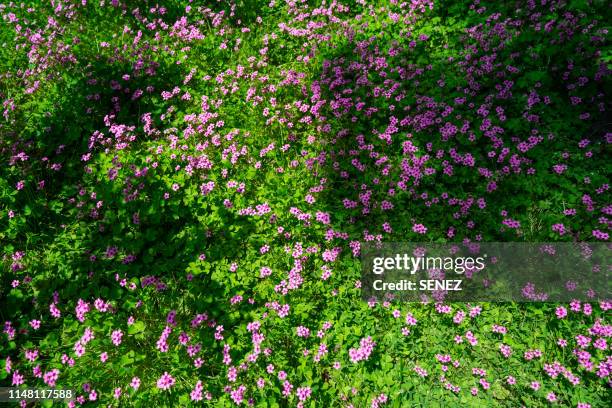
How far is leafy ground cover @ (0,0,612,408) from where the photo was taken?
346cm

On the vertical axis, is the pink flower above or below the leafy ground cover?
below

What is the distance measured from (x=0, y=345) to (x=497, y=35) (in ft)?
25.1

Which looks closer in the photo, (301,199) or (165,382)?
(165,382)

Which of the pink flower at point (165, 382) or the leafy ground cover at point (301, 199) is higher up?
the leafy ground cover at point (301, 199)

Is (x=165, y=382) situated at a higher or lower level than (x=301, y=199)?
lower

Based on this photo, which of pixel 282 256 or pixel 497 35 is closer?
pixel 282 256

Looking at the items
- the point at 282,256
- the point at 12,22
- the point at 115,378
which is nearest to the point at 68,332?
the point at 115,378

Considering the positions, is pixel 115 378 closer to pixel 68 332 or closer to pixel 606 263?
pixel 68 332

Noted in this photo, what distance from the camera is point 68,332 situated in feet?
13.0

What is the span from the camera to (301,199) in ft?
15.2

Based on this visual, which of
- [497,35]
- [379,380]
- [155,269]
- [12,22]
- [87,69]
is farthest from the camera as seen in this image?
[12,22]

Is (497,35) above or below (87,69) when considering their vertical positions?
below

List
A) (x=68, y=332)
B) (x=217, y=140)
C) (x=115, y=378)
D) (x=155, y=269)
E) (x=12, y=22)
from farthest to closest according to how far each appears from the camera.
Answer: (x=12, y=22) → (x=217, y=140) → (x=155, y=269) → (x=68, y=332) → (x=115, y=378)

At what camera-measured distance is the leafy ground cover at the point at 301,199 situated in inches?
136
